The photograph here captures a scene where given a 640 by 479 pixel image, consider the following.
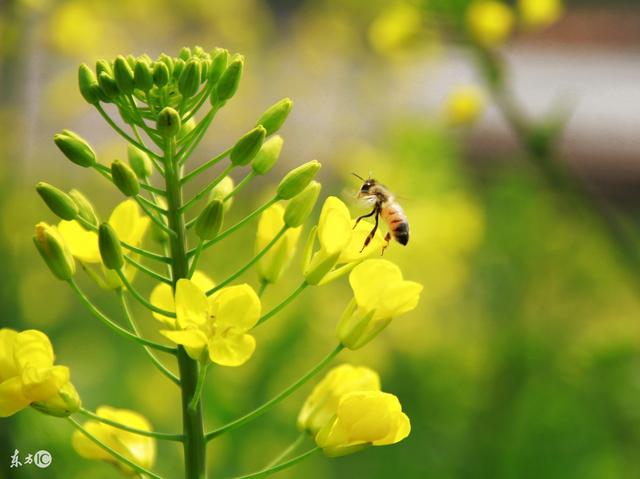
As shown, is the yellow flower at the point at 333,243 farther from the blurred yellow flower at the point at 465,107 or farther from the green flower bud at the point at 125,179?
Answer: the blurred yellow flower at the point at 465,107

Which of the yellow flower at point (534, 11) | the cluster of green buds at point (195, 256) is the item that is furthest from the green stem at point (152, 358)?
the yellow flower at point (534, 11)

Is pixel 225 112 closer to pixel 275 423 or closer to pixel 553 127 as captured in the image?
pixel 275 423

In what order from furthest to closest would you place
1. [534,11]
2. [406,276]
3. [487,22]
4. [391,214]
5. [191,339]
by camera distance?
[406,276]
[534,11]
[487,22]
[391,214]
[191,339]

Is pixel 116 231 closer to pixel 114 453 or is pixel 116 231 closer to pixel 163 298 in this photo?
pixel 163 298

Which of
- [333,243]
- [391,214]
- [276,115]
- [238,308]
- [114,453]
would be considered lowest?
[114,453]

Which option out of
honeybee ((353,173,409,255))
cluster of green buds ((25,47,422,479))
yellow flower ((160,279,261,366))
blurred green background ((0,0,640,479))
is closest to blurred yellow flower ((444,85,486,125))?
blurred green background ((0,0,640,479))

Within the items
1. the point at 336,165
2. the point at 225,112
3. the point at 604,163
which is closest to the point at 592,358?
the point at 336,165

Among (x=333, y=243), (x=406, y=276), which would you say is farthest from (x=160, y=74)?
(x=406, y=276)

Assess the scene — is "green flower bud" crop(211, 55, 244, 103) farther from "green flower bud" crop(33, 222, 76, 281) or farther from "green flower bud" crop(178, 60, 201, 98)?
"green flower bud" crop(33, 222, 76, 281)
